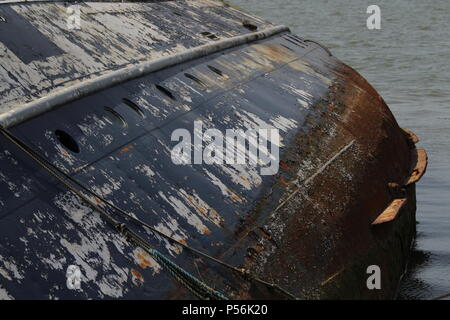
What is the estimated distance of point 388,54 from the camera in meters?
29.6

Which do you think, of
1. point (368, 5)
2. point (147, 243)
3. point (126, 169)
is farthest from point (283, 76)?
point (368, 5)

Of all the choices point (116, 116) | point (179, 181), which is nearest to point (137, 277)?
point (179, 181)

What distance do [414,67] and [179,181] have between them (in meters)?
22.1

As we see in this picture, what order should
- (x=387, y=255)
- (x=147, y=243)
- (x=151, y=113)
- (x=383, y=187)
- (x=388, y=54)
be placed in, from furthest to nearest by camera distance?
→ (x=388, y=54)
(x=383, y=187)
(x=387, y=255)
(x=151, y=113)
(x=147, y=243)

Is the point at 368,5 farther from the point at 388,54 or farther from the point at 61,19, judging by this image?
the point at 61,19

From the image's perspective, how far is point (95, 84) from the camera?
6.95 m

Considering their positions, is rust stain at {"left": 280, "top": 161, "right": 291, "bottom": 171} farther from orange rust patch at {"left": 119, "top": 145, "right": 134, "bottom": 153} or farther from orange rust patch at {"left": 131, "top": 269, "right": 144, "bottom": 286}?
orange rust patch at {"left": 131, "top": 269, "right": 144, "bottom": 286}

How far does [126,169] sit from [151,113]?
129cm

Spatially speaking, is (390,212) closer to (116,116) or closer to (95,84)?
(116,116)

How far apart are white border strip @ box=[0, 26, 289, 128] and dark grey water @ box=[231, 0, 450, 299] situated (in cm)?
413

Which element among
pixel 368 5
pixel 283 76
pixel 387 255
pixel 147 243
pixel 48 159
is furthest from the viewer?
pixel 368 5

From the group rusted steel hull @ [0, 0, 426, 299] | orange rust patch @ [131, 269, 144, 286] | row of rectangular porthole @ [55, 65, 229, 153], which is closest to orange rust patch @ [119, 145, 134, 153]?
rusted steel hull @ [0, 0, 426, 299]

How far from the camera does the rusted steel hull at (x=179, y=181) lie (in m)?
5.14

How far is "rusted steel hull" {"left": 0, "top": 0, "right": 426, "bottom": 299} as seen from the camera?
514cm
